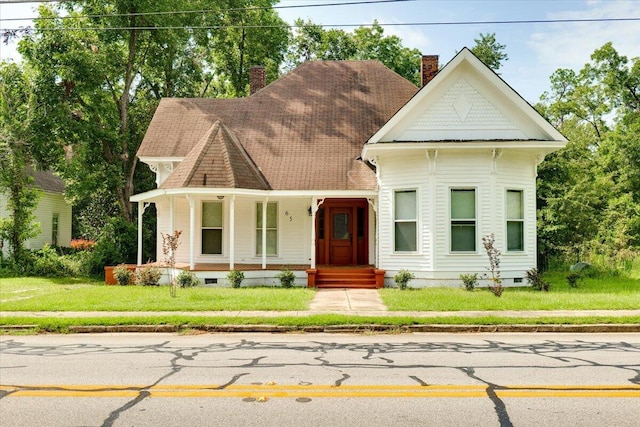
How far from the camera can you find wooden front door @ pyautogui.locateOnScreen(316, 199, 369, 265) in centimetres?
2041

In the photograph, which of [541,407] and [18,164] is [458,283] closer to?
[541,407]

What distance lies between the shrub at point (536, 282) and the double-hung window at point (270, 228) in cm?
882

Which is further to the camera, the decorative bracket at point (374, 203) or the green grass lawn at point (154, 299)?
the decorative bracket at point (374, 203)

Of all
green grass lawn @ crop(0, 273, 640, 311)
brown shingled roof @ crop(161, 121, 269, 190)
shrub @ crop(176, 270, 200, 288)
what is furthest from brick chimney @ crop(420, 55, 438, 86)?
shrub @ crop(176, 270, 200, 288)

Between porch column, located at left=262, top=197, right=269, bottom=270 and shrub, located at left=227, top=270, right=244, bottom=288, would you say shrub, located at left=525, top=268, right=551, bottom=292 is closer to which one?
porch column, located at left=262, top=197, right=269, bottom=270

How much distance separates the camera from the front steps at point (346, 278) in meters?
17.7

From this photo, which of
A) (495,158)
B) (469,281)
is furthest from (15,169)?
(495,158)

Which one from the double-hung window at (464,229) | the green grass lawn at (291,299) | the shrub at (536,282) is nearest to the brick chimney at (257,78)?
the green grass lawn at (291,299)

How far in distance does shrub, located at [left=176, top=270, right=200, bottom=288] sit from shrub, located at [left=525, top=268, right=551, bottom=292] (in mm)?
10499

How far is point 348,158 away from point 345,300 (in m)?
7.37

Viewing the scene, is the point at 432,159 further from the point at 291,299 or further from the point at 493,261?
the point at 291,299

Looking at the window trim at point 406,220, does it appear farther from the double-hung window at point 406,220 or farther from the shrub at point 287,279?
the shrub at point 287,279

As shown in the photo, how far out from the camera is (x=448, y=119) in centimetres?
1755

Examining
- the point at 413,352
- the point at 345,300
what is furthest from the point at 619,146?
the point at 413,352
